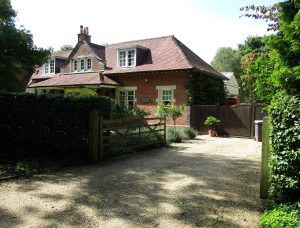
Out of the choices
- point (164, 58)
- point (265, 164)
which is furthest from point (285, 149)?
point (164, 58)

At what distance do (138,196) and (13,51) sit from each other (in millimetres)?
6731

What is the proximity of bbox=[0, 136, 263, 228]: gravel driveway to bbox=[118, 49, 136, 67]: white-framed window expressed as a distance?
14661mm

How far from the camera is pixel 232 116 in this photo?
18484mm

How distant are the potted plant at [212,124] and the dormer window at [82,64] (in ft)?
39.1

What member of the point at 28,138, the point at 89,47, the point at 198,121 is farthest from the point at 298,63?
the point at 89,47

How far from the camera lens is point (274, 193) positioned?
5273mm

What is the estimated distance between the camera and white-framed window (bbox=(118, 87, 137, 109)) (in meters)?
22.6

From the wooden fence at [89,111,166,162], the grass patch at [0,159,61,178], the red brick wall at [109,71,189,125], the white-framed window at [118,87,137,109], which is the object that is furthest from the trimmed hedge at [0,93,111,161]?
the white-framed window at [118,87,137,109]

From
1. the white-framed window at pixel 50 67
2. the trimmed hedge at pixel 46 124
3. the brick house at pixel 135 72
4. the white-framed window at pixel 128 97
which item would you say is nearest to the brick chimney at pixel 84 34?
the brick house at pixel 135 72

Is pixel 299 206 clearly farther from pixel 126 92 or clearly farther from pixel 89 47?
pixel 89 47

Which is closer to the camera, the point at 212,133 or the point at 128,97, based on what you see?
the point at 212,133

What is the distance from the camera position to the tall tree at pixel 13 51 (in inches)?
380

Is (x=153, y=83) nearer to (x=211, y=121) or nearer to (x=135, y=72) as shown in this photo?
(x=135, y=72)

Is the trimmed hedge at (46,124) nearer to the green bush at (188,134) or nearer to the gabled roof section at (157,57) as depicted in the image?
the green bush at (188,134)
